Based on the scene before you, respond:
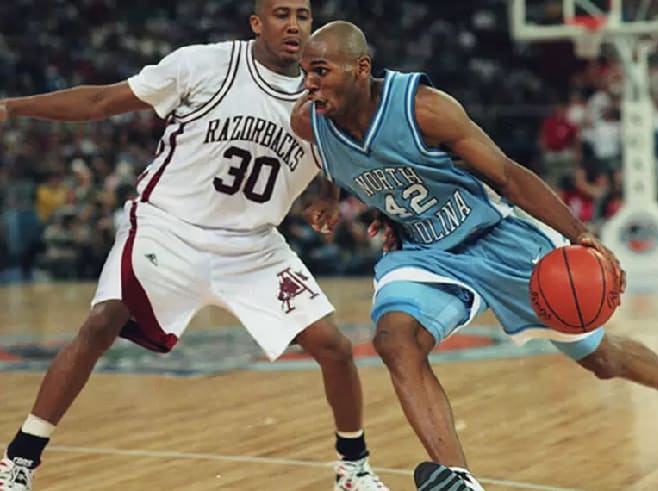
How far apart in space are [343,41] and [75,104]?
107cm

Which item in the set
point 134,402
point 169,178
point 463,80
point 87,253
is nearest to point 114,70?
point 87,253

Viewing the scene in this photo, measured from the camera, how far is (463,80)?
18609mm

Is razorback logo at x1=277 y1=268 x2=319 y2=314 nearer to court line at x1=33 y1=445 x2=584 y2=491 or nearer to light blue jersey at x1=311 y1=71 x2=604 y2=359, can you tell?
light blue jersey at x1=311 y1=71 x2=604 y2=359

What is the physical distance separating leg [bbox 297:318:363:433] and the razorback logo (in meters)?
0.11

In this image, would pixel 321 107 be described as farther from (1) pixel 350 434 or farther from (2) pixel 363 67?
(1) pixel 350 434

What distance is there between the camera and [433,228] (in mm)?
4043

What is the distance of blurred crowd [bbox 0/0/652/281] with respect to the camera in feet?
50.0

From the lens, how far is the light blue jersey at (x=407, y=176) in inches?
151

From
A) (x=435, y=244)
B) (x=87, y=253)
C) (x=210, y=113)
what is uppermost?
(x=210, y=113)

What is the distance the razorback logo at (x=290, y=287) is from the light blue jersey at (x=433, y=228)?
15.0 inches

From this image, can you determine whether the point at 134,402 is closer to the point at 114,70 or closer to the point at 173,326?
the point at 173,326

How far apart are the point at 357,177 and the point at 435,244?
359mm

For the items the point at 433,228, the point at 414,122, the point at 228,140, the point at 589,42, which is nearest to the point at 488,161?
the point at 414,122

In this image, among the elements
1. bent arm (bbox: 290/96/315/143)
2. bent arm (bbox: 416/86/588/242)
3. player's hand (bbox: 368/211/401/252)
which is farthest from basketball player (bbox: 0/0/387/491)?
bent arm (bbox: 416/86/588/242)
